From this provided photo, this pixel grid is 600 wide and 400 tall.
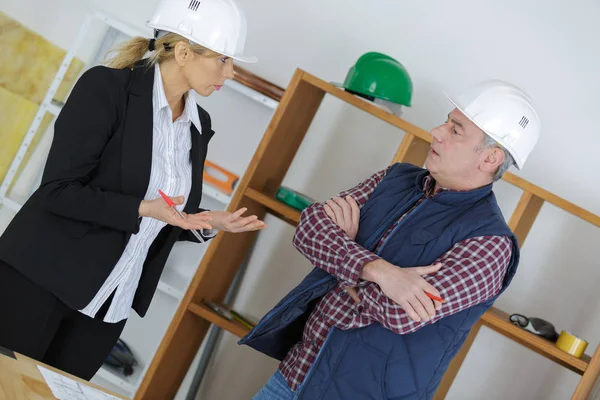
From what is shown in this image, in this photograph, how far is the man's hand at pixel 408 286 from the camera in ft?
5.67

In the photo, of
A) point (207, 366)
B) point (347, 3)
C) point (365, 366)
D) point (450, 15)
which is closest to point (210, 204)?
point (207, 366)

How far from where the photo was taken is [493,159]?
6.43 ft

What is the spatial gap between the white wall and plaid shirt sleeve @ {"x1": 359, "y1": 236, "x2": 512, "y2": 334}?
136 centimetres

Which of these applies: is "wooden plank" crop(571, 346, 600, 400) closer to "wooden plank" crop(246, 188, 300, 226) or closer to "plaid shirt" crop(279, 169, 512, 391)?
"plaid shirt" crop(279, 169, 512, 391)

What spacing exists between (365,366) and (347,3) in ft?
6.20

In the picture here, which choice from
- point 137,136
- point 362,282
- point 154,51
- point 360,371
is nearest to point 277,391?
point 360,371

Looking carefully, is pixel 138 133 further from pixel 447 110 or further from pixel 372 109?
pixel 447 110

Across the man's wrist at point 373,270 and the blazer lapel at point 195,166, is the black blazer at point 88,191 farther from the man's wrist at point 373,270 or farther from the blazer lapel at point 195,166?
the man's wrist at point 373,270

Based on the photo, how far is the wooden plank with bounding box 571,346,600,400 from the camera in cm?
264

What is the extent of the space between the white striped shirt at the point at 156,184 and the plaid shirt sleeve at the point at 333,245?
1.37 feet

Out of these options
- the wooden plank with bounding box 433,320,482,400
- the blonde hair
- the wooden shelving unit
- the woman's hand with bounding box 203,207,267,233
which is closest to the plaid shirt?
the woman's hand with bounding box 203,207,267,233

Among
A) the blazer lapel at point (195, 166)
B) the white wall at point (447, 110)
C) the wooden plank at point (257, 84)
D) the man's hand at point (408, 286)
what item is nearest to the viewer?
the man's hand at point (408, 286)


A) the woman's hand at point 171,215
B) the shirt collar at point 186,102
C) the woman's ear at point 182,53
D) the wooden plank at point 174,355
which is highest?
the woman's ear at point 182,53

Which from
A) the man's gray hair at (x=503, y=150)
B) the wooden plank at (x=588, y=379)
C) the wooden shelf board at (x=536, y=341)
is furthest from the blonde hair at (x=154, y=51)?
the wooden plank at (x=588, y=379)
